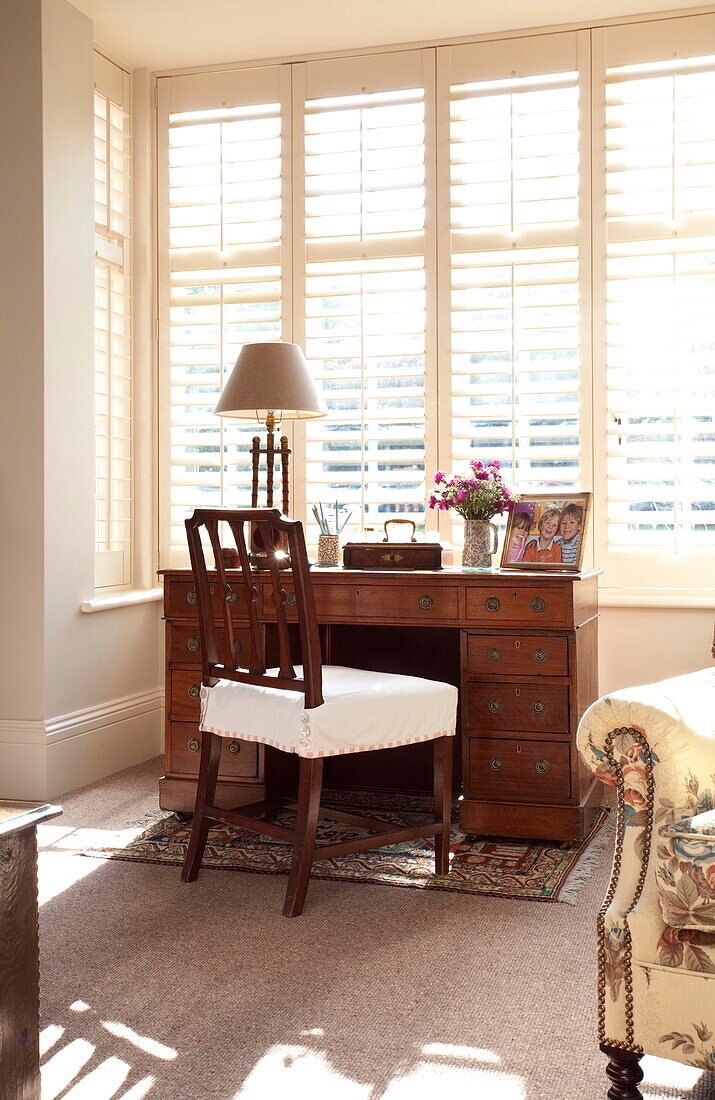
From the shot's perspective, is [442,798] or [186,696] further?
[186,696]

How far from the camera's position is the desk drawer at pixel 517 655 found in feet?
9.63

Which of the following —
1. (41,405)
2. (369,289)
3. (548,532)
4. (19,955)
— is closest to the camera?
(19,955)

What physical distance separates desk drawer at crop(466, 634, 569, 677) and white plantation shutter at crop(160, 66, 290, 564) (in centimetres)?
140

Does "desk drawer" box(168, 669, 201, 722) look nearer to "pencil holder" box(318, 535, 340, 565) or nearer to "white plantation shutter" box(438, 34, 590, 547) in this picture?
"pencil holder" box(318, 535, 340, 565)

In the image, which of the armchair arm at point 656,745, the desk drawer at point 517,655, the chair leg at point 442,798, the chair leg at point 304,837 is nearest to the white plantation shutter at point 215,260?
the desk drawer at point 517,655

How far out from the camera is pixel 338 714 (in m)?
2.46

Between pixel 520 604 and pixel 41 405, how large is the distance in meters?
1.77

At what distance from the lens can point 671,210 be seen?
3.58 m

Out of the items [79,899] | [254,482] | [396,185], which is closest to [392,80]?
[396,185]

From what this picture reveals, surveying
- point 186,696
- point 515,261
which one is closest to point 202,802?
point 186,696

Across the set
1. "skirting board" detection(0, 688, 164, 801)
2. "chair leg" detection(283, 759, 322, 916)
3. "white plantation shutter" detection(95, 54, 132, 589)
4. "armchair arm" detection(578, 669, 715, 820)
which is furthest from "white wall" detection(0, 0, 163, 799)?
"armchair arm" detection(578, 669, 715, 820)

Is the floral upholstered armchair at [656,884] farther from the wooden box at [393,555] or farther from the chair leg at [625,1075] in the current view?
the wooden box at [393,555]

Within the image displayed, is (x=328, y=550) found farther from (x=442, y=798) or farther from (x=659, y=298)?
(x=659, y=298)

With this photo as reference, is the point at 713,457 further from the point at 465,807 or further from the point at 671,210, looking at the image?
the point at 465,807
